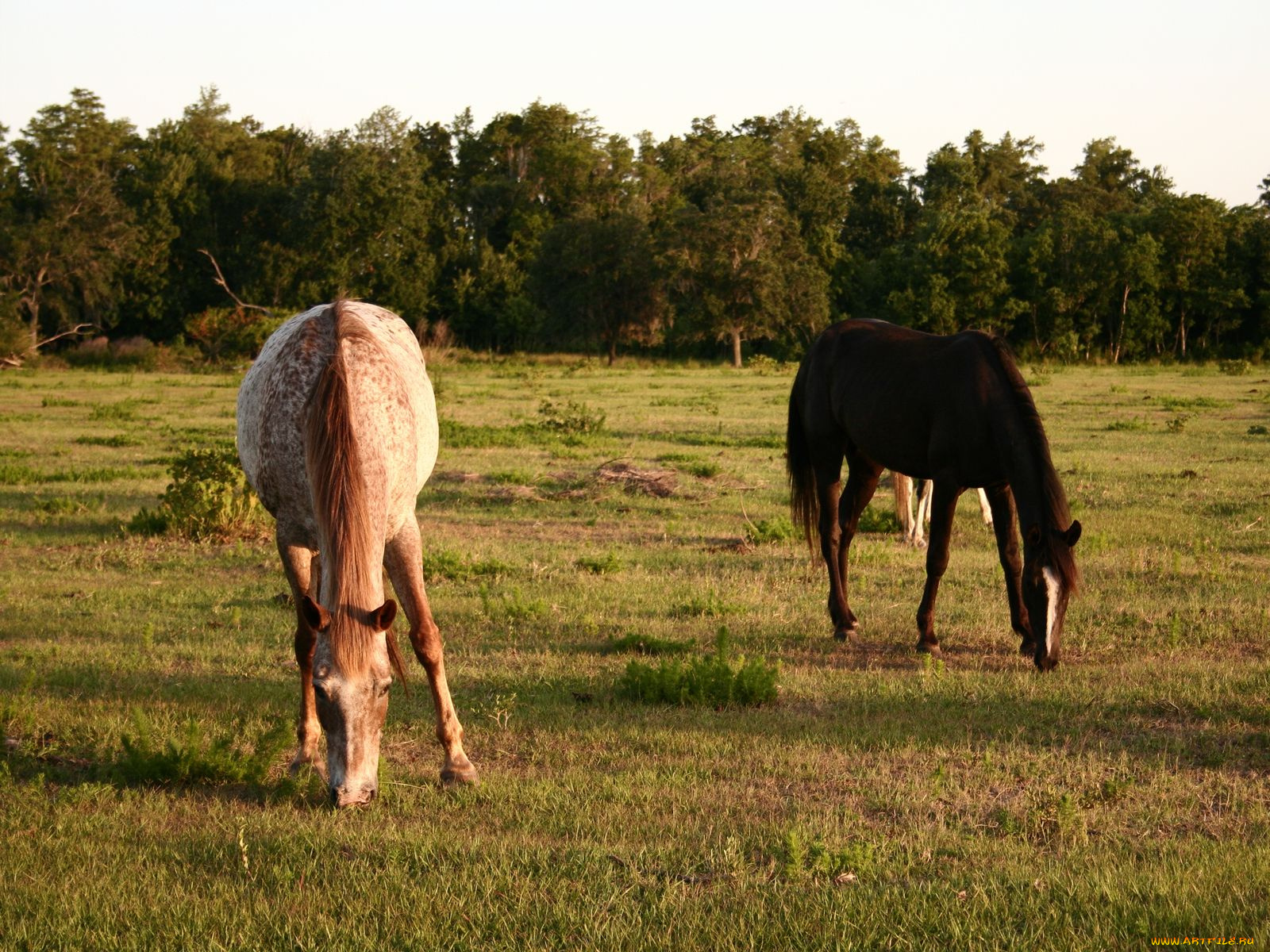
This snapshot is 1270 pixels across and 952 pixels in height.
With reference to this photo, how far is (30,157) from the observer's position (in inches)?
1955

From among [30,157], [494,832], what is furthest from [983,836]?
[30,157]

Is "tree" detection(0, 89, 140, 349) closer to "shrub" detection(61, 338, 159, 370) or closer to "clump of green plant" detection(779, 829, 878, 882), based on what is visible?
"shrub" detection(61, 338, 159, 370)

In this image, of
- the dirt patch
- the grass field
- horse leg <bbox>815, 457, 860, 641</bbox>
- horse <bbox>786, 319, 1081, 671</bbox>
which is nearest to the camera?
the grass field

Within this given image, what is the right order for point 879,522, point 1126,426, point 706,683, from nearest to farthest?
point 706,683
point 879,522
point 1126,426

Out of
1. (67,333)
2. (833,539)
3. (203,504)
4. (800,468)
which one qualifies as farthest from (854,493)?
(67,333)

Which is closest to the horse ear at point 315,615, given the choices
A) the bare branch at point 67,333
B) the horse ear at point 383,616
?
the horse ear at point 383,616

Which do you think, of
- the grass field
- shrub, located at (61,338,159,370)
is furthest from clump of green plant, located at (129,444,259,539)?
shrub, located at (61,338,159,370)

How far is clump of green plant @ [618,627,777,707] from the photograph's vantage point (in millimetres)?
5863

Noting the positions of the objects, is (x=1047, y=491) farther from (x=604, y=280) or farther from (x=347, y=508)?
(x=604, y=280)

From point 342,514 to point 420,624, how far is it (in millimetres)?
809

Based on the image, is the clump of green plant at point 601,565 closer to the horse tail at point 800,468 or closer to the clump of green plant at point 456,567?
the clump of green plant at point 456,567

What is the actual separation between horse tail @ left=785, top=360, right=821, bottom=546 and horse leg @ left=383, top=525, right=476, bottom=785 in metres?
4.03

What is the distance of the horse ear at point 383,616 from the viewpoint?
166 inches

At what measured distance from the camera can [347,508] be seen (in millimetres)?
4445
